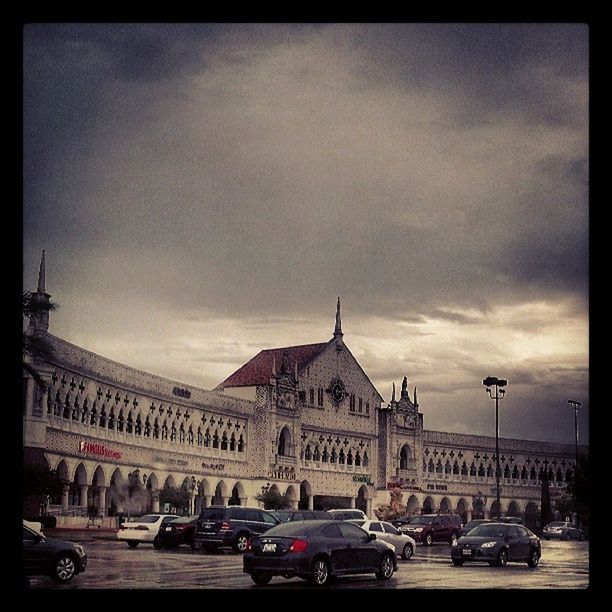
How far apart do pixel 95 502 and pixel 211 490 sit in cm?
1357

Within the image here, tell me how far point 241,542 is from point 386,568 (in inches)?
387

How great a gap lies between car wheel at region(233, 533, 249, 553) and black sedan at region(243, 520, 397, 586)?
10050 mm

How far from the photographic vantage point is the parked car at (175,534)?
3441 centimetres

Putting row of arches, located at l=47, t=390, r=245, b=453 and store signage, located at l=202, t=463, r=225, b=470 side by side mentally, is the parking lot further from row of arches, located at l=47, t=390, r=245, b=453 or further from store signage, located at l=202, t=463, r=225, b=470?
store signage, located at l=202, t=463, r=225, b=470

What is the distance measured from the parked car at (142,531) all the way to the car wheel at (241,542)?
375 centimetres

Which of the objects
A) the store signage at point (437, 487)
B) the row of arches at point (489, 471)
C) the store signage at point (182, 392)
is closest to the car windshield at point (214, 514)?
the store signage at point (182, 392)

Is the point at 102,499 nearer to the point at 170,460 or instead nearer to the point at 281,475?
the point at 170,460

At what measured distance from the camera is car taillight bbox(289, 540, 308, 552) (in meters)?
20.6

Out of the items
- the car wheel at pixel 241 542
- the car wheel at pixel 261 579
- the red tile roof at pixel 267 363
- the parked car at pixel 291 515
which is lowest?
the car wheel at pixel 241 542

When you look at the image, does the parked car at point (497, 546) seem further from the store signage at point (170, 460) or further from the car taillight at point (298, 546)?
the store signage at point (170, 460)

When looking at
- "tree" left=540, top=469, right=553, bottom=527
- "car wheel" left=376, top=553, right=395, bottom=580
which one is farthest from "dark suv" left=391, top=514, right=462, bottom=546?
"tree" left=540, top=469, right=553, bottom=527

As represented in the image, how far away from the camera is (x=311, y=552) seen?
68.0ft

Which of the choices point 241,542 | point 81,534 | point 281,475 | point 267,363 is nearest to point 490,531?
point 241,542
